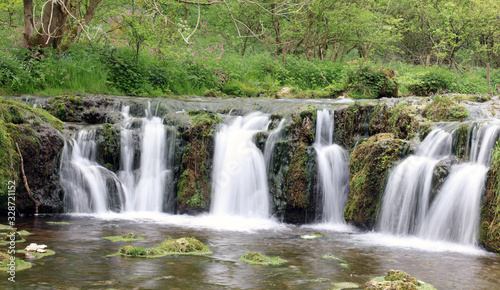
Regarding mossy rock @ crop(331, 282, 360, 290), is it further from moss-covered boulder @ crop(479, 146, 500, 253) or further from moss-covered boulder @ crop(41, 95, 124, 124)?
moss-covered boulder @ crop(41, 95, 124, 124)

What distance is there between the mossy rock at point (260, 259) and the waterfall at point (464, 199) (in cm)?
311

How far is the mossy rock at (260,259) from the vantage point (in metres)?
5.45

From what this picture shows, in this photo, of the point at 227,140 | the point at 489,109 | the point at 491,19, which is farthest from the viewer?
the point at 491,19

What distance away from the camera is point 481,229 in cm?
686

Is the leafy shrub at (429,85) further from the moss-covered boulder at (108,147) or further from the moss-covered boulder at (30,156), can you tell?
the moss-covered boulder at (30,156)

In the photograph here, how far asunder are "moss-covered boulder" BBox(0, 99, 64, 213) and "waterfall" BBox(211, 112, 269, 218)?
3.21m

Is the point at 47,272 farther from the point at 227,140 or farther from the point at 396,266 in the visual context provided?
the point at 227,140

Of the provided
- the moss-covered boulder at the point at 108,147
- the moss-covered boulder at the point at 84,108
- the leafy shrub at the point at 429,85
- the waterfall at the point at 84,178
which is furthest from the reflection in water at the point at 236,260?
the leafy shrub at the point at 429,85

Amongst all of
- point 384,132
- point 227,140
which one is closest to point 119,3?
point 227,140

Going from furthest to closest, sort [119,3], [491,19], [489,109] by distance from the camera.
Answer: [491,19] → [119,3] → [489,109]

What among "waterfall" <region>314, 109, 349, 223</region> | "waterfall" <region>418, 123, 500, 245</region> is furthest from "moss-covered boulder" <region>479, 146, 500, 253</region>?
"waterfall" <region>314, 109, 349, 223</region>

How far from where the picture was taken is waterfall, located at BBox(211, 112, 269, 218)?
9.64 meters

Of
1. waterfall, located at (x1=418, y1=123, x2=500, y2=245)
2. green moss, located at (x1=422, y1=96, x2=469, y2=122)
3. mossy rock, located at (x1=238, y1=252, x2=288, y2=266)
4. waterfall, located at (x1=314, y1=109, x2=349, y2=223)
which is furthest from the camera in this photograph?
waterfall, located at (x1=314, y1=109, x2=349, y2=223)

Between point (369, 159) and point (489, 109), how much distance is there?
9.71 feet
